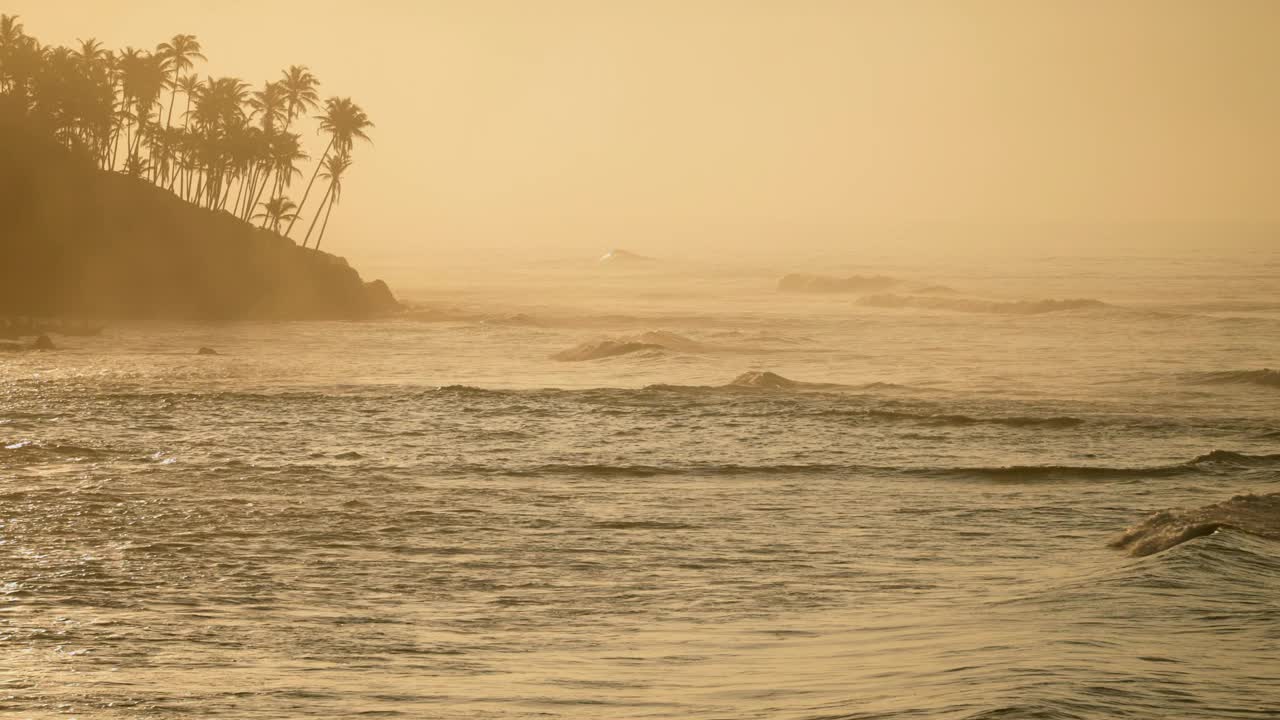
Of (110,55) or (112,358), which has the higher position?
(110,55)

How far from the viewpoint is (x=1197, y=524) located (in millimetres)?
23625

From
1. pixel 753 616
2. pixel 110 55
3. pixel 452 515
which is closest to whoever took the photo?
pixel 753 616

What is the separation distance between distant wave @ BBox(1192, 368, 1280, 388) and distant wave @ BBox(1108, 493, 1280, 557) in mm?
26962

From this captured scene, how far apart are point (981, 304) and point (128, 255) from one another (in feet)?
218

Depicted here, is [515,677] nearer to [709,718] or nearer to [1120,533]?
[709,718]

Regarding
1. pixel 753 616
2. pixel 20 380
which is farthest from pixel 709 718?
pixel 20 380

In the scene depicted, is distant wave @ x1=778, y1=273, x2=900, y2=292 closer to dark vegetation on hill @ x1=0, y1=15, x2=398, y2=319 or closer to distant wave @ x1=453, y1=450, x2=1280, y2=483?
dark vegetation on hill @ x1=0, y1=15, x2=398, y2=319

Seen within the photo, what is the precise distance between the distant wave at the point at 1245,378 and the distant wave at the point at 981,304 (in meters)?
44.2

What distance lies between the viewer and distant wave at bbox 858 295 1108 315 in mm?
99375

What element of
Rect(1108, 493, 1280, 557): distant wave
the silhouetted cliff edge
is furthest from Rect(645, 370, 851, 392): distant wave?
the silhouetted cliff edge

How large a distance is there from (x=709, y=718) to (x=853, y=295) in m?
120

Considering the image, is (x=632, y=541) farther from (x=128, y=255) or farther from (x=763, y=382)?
(x=128, y=255)

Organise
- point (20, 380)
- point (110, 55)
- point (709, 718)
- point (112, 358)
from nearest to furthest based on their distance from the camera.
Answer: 1. point (709, 718)
2. point (20, 380)
3. point (112, 358)
4. point (110, 55)

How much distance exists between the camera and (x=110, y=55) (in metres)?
89.3
